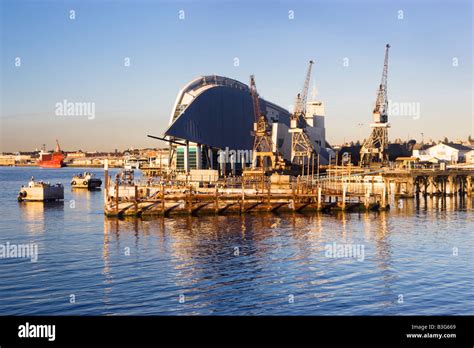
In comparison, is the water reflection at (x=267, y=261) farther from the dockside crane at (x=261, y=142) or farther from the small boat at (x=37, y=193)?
the dockside crane at (x=261, y=142)

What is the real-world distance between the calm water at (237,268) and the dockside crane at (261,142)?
4730cm

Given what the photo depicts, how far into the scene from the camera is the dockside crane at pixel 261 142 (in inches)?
Answer: 3922

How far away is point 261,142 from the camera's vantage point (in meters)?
113

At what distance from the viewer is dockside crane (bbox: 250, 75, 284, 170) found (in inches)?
3922

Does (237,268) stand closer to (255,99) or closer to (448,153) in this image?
(255,99)

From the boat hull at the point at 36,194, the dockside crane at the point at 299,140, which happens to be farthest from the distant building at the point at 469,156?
the boat hull at the point at 36,194

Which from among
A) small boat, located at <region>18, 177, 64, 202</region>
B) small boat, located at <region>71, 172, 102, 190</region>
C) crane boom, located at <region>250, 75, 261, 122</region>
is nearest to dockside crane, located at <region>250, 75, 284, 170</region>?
crane boom, located at <region>250, 75, 261, 122</region>

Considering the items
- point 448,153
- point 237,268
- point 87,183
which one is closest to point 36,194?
point 87,183

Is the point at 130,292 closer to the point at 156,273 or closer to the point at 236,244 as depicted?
the point at 156,273

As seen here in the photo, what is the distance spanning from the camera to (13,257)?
34688mm

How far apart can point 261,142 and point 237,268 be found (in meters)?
82.7

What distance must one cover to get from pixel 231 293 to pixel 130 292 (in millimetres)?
4037

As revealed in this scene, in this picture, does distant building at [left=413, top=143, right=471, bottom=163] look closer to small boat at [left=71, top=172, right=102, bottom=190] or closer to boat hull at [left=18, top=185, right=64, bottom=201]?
→ small boat at [left=71, top=172, right=102, bottom=190]
